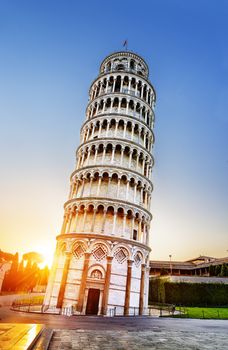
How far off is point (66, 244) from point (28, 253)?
80.7 meters

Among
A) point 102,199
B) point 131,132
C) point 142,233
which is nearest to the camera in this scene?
point 102,199

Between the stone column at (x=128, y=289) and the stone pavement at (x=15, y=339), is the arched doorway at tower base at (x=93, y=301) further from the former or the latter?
the stone pavement at (x=15, y=339)

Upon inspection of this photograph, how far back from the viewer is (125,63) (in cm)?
3791

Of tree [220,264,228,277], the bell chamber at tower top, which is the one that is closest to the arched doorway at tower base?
the bell chamber at tower top

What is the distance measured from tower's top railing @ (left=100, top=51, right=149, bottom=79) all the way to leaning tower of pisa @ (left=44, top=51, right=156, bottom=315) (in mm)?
2313

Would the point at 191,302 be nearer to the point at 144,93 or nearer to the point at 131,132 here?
the point at 131,132

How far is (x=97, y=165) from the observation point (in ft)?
93.1

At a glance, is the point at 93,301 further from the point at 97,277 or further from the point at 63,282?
the point at 63,282

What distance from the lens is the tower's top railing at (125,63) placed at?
37.8 m

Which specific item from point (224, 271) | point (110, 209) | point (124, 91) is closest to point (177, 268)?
point (224, 271)

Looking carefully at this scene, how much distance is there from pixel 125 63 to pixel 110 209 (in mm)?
23823

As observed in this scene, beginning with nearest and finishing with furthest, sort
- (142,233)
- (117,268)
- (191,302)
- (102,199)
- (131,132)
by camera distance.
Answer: (117,268)
(102,199)
(142,233)
(131,132)
(191,302)

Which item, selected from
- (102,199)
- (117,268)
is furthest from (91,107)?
(117,268)

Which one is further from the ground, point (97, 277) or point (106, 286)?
point (97, 277)
